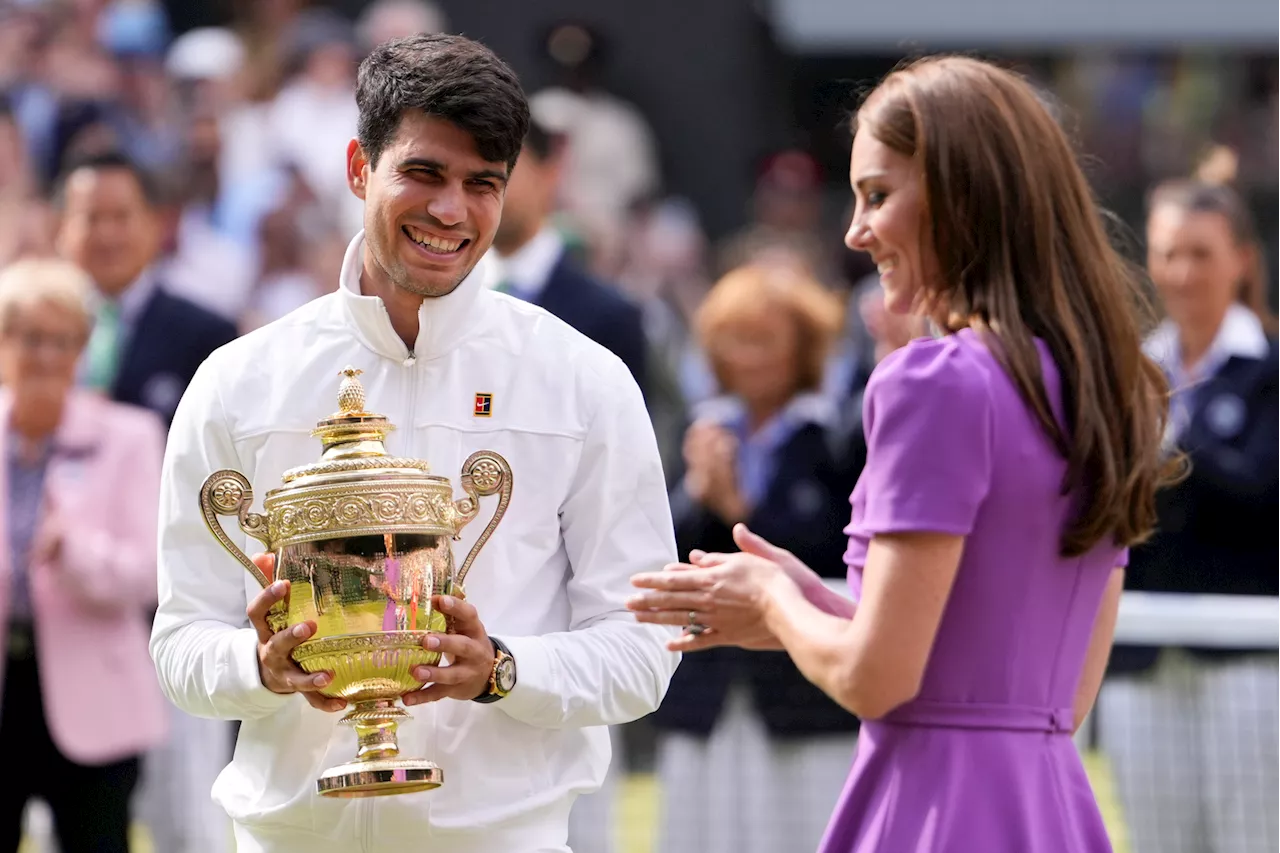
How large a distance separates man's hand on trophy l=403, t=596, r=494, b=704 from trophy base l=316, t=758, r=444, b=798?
0.13 m

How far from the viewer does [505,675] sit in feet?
12.2

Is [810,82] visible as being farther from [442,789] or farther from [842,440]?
[442,789]

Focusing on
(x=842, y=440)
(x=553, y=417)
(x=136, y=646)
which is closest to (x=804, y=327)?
(x=842, y=440)

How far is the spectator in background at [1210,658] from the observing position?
276 inches

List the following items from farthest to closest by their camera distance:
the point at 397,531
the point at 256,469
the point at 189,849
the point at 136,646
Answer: the point at 189,849 → the point at 136,646 → the point at 256,469 → the point at 397,531

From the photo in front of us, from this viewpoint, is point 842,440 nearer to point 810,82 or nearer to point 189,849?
point 189,849

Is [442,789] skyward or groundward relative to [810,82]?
groundward

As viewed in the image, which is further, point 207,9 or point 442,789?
point 207,9

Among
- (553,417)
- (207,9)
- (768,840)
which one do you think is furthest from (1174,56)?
(553,417)

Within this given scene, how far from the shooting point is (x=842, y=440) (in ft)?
24.8

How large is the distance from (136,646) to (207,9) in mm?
8299

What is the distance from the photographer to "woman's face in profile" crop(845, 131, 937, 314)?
3.48 metres

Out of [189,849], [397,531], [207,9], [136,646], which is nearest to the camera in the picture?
[397,531]

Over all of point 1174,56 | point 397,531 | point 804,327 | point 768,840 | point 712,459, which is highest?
point 1174,56
